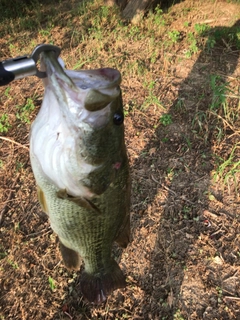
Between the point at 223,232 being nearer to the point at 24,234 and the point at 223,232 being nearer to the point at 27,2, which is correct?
the point at 24,234

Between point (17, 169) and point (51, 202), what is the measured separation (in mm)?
1827

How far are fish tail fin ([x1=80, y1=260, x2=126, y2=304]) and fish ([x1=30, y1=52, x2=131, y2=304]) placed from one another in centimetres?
17

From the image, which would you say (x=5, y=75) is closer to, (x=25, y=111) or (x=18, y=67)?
(x=18, y=67)

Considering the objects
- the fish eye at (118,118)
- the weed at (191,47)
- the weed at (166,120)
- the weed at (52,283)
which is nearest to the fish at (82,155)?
the fish eye at (118,118)

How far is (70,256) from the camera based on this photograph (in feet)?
5.61

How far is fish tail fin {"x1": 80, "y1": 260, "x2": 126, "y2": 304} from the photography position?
1.68 metres

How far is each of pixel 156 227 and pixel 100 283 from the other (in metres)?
1.20

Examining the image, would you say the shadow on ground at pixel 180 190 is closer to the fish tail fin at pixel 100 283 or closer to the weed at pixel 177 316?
the weed at pixel 177 316

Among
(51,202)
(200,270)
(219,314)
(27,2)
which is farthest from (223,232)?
(27,2)

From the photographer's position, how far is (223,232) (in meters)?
2.83

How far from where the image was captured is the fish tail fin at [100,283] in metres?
1.68

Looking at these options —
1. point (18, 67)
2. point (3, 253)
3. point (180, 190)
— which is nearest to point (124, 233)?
point (18, 67)

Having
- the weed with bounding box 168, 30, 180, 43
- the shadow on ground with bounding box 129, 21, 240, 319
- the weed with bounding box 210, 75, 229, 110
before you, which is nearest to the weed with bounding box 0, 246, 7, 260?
the shadow on ground with bounding box 129, 21, 240, 319

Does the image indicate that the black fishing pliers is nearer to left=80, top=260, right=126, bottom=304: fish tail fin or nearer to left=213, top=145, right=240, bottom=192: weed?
left=80, top=260, right=126, bottom=304: fish tail fin
